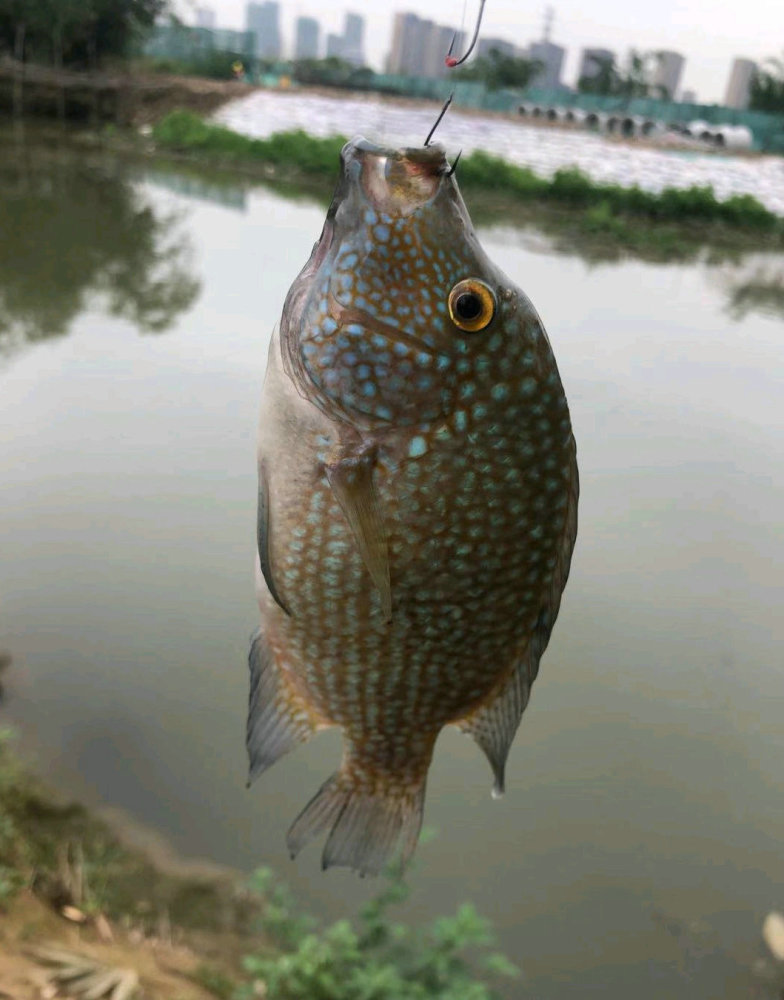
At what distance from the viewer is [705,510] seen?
5.40m

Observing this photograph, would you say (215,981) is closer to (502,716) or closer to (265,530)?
(502,716)

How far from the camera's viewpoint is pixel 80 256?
30.5 ft

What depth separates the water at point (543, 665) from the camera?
133 inches

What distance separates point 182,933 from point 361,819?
2.41m

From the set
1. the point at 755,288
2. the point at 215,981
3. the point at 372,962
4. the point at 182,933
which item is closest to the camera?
the point at 372,962

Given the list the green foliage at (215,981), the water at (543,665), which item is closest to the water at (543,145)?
the water at (543,665)

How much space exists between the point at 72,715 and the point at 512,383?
143 inches

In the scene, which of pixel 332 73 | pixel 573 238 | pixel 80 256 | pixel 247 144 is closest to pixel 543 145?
pixel 573 238

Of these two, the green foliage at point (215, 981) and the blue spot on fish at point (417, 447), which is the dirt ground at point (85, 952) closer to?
the green foliage at point (215, 981)

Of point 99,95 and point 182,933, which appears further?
point 99,95

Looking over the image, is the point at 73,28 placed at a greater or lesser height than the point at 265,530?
greater

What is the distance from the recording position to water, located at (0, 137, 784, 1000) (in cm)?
337

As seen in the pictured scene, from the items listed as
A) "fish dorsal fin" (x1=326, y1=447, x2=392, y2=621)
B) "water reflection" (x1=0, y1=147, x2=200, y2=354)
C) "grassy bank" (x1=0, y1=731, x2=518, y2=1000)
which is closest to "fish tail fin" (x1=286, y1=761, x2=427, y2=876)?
"fish dorsal fin" (x1=326, y1=447, x2=392, y2=621)

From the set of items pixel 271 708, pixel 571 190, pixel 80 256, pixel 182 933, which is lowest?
pixel 182 933
